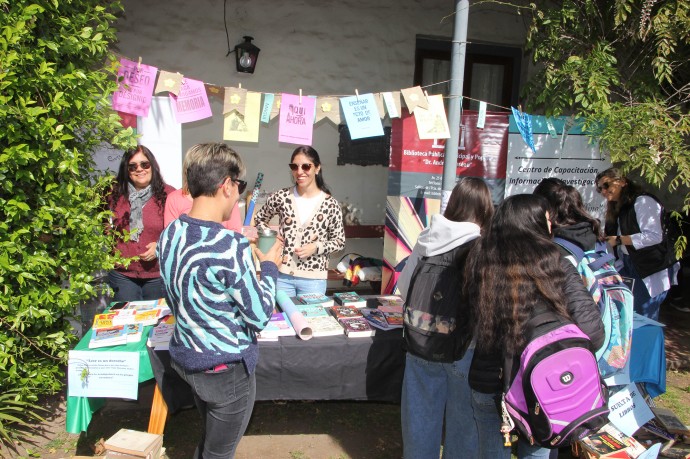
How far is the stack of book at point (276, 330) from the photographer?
281cm

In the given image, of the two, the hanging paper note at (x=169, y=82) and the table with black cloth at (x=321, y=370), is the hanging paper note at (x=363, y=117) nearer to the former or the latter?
the hanging paper note at (x=169, y=82)

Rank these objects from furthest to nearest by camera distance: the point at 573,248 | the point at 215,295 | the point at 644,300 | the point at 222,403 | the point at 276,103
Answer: the point at 644,300, the point at 276,103, the point at 573,248, the point at 222,403, the point at 215,295

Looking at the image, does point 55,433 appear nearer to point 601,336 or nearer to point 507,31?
point 601,336

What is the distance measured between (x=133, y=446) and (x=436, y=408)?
150 centimetres

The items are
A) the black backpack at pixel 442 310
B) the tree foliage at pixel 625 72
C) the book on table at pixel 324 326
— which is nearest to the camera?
the black backpack at pixel 442 310

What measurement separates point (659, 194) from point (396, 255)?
13.4 feet

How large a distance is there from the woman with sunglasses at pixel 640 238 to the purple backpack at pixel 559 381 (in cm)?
273

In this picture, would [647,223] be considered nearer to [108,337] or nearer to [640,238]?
[640,238]

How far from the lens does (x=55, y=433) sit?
3.29 meters

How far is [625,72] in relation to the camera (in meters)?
4.97

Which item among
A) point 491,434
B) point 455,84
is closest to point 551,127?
point 455,84

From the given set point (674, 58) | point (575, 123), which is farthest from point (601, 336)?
point (674, 58)

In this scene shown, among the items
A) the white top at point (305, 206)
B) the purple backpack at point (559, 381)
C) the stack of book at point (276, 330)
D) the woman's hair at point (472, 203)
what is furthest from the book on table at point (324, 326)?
the purple backpack at point (559, 381)

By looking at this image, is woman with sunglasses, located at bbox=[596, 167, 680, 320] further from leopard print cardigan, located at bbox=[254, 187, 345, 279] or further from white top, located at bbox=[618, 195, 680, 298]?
leopard print cardigan, located at bbox=[254, 187, 345, 279]
